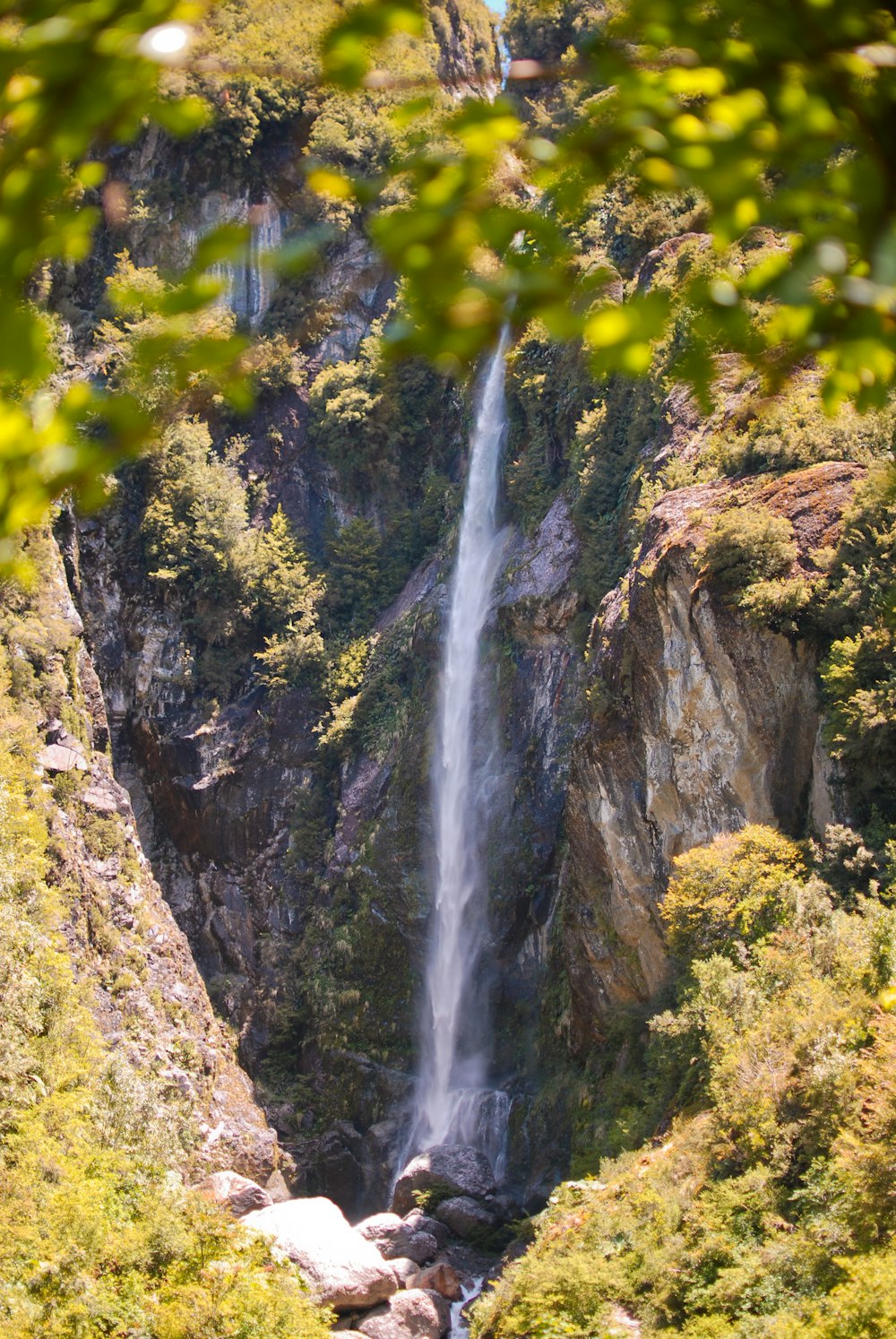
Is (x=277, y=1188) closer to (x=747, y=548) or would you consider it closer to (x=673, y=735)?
(x=673, y=735)

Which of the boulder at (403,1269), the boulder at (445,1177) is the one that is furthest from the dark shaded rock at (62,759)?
the boulder at (403,1269)

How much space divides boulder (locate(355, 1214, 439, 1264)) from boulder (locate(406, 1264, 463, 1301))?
0.88m

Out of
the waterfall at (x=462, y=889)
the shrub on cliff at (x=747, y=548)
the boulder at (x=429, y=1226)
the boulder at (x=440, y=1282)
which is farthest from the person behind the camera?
the waterfall at (x=462, y=889)

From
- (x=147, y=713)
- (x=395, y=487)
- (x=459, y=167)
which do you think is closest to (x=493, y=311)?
(x=459, y=167)

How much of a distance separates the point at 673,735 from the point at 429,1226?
9877 millimetres

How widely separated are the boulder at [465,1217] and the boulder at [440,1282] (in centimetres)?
189

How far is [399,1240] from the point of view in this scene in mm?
18438

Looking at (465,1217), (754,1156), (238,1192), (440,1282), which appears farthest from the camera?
(238,1192)

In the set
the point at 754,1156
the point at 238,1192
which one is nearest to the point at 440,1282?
the point at 238,1192

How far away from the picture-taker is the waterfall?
24.4m

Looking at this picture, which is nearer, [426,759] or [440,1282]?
[440,1282]

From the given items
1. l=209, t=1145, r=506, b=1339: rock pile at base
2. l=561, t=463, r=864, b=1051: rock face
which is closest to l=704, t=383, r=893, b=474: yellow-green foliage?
l=561, t=463, r=864, b=1051: rock face

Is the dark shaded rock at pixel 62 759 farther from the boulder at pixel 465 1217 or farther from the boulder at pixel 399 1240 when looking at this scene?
the boulder at pixel 465 1217

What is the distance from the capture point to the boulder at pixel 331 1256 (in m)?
15.9
